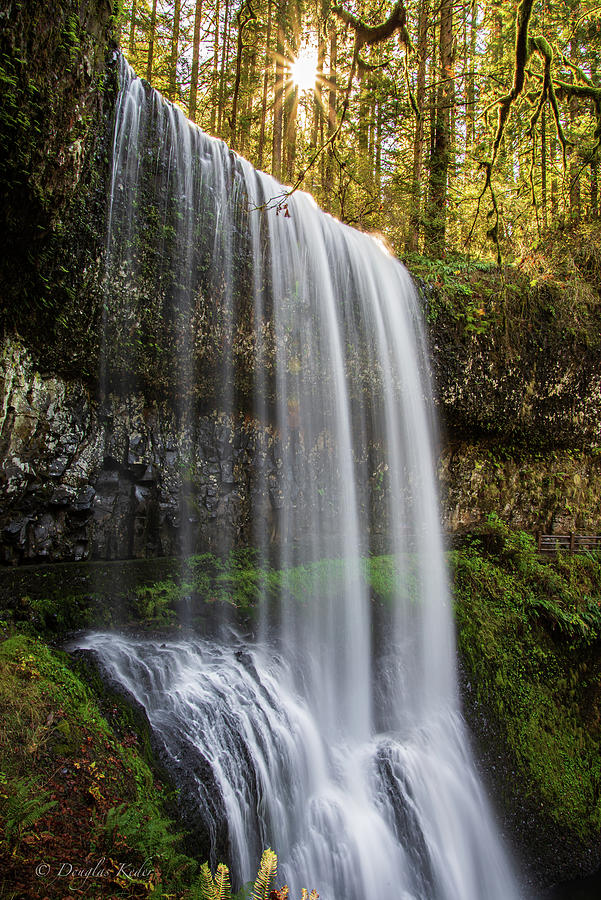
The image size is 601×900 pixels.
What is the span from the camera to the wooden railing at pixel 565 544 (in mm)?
8836

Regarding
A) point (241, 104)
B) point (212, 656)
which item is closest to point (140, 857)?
point (212, 656)

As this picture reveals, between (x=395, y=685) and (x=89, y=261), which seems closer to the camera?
(x=89, y=261)

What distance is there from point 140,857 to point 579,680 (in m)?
7.33

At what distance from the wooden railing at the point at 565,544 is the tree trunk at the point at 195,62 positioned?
11556 millimetres

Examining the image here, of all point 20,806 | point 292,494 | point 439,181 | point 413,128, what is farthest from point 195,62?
point 20,806

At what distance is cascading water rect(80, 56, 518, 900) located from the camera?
448cm

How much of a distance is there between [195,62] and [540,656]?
14204mm

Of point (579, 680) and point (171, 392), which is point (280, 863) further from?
point (579, 680)

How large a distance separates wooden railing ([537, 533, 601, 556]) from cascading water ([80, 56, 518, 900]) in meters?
2.06

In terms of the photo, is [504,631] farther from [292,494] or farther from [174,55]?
[174,55]

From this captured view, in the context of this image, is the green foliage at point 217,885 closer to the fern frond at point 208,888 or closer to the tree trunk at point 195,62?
the fern frond at point 208,888

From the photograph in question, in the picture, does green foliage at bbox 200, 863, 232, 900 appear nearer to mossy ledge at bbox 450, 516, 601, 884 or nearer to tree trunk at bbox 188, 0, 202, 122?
mossy ledge at bbox 450, 516, 601, 884

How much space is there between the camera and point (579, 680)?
7.54 m

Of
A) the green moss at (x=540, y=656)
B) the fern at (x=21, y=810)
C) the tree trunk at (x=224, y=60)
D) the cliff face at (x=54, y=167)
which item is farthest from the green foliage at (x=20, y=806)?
the tree trunk at (x=224, y=60)
